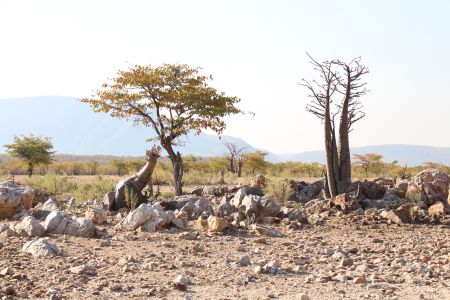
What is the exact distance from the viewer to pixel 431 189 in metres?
13.7

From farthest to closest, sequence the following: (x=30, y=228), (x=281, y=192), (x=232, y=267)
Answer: (x=281, y=192)
(x=30, y=228)
(x=232, y=267)

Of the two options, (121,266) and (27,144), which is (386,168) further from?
(121,266)

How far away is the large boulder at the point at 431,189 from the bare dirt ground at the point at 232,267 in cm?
429

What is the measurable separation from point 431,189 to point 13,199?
31.3 ft

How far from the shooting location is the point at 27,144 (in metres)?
42.1

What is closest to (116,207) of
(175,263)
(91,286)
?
(175,263)

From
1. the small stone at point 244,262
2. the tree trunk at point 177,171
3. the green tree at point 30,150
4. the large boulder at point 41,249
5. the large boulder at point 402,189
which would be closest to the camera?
the small stone at point 244,262

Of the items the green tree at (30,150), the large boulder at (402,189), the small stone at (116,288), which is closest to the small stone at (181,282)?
the small stone at (116,288)

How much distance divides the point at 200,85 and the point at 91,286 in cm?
1628

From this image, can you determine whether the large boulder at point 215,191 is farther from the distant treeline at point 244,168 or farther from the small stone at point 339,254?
the distant treeline at point 244,168

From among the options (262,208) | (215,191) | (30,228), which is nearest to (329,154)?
(262,208)

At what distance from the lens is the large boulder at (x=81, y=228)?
901cm

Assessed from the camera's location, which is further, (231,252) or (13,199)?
(13,199)

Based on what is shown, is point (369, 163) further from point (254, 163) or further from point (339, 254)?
point (339, 254)
